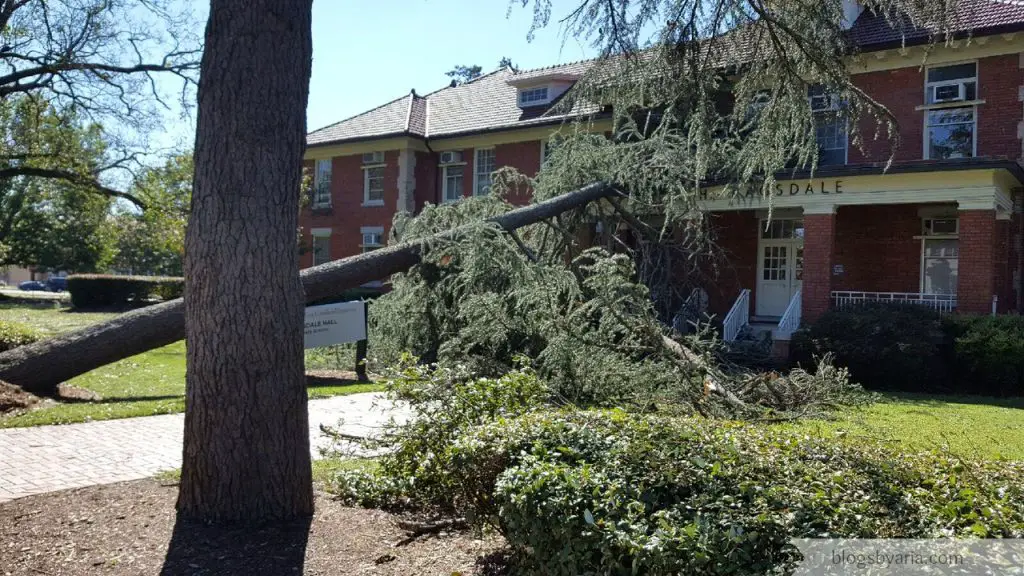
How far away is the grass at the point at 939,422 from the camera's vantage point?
27.6 ft

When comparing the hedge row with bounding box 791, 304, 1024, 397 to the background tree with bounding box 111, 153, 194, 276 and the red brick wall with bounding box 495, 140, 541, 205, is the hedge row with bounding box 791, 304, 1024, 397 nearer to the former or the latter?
the red brick wall with bounding box 495, 140, 541, 205

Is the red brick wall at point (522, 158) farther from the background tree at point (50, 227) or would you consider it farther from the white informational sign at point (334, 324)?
the background tree at point (50, 227)

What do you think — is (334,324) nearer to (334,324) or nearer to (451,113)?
(334,324)

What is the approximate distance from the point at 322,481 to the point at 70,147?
77.9 feet

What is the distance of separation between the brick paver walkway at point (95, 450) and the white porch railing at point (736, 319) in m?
8.80

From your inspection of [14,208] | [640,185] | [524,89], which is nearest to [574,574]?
[640,185]

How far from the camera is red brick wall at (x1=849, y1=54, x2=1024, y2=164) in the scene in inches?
672

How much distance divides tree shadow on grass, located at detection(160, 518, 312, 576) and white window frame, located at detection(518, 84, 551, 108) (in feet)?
71.8

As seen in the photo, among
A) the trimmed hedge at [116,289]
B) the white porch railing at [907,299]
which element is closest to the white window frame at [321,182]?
the trimmed hedge at [116,289]

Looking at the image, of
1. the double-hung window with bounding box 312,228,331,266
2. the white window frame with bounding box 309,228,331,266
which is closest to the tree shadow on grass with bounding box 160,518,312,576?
the white window frame with bounding box 309,228,331,266

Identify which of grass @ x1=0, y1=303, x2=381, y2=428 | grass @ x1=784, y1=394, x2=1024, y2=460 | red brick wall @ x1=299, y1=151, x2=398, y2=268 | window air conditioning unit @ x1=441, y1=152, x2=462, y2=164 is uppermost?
window air conditioning unit @ x1=441, y1=152, x2=462, y2=164

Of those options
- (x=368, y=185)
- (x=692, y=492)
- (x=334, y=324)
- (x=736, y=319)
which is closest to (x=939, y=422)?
(x=736, y=319)

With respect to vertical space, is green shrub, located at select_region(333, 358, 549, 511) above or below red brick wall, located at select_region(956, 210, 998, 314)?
below

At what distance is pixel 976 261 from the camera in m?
15.5
